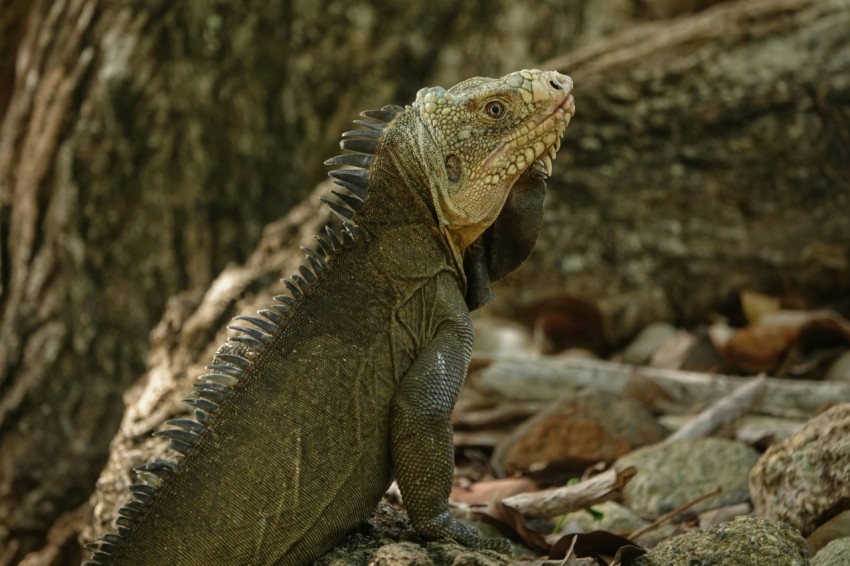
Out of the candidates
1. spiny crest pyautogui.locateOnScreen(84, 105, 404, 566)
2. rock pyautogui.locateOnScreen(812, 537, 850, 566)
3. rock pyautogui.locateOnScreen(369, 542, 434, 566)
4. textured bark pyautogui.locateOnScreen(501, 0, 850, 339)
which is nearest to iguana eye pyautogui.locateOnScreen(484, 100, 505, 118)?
spiny crest pyautogui.locateOnScreen(84, 105, 404, 566)

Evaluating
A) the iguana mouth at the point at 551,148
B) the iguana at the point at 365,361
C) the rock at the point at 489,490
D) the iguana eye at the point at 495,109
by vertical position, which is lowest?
the rock at the point at 489,490

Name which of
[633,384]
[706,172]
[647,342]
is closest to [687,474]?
[633,384]

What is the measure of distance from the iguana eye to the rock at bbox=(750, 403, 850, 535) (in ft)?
6.44

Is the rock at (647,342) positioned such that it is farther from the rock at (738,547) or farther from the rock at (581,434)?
the rock at (738,547)

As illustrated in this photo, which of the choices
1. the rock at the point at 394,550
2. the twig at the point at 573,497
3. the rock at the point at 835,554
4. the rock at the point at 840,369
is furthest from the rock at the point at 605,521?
the rock at the point at 840,369

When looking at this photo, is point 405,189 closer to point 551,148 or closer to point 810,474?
point 551,148

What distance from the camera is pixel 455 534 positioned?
13.2ft

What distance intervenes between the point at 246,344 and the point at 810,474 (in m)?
2.45

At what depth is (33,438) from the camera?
8.90 metres

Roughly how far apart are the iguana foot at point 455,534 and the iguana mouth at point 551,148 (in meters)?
1.46

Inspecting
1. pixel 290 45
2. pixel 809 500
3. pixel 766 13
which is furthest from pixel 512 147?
pixel 290 45

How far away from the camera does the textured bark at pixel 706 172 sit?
29.2ft

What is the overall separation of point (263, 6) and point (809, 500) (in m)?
7.29

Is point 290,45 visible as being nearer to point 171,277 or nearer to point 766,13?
point 171,277
